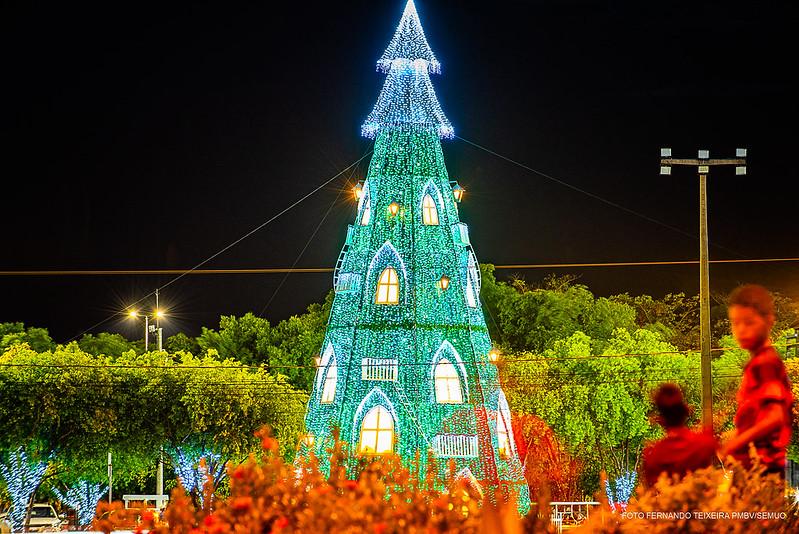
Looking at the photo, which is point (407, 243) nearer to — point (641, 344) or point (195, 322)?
point (641, 344)

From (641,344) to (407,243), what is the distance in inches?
864

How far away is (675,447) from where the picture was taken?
888 centimetres

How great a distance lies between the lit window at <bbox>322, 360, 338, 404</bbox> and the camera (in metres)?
33.2

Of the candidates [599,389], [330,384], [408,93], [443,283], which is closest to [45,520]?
[330,384]

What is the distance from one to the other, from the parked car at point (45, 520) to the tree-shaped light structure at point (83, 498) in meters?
0.87

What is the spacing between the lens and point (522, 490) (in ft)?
111

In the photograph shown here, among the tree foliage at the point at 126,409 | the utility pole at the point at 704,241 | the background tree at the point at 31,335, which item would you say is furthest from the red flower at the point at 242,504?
the background tree at the point at 31,335

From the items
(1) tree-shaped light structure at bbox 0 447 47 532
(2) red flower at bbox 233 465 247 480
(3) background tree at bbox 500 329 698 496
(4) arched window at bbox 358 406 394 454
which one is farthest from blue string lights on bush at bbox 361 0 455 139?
(2) red flower at bbox 233 465 247 480

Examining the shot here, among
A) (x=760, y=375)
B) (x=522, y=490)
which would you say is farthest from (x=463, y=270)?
(x=760, y=375)

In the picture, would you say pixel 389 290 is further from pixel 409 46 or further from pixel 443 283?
pixel 409 46

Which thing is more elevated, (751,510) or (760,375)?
(760,375)

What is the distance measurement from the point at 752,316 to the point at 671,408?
0.94 m

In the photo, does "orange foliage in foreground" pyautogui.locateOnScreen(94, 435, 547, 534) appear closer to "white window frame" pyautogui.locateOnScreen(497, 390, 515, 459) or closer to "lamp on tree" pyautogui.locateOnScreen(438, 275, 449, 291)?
"lamp on tree" pyautogui.locateOnScreen(438, 275, 449, 291)

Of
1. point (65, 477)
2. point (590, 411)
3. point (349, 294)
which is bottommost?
point (65, 477)
